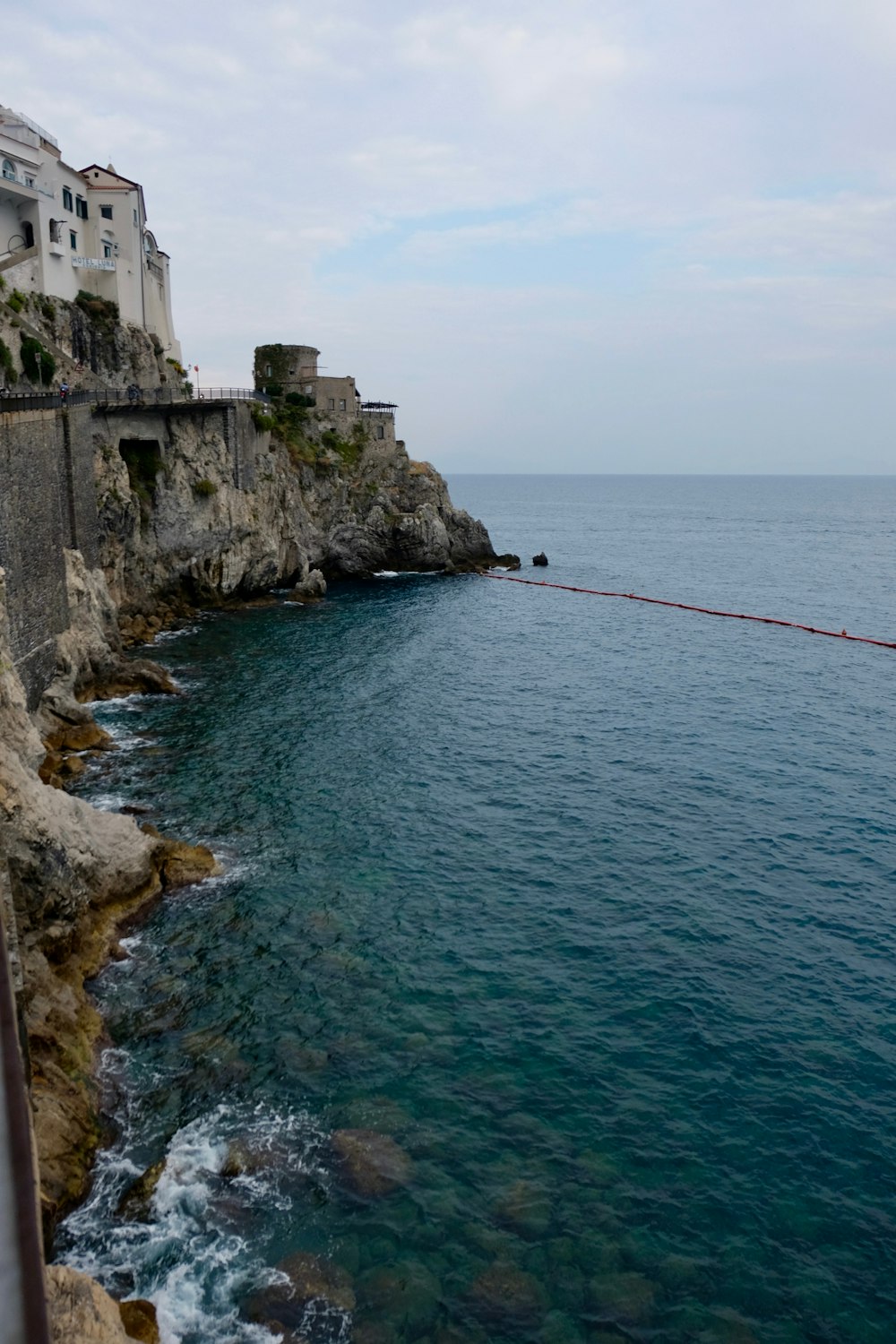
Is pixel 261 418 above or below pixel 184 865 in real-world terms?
above

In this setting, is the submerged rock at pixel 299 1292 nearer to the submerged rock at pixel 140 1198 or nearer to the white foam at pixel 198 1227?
the white foam at pixel 198 1227

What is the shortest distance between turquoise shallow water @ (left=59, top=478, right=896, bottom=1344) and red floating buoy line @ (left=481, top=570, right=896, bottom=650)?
19833 millimetres

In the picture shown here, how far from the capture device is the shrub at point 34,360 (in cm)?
5747

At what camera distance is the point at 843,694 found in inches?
2044

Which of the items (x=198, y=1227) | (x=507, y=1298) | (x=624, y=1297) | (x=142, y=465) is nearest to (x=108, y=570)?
(x=142, y=465)

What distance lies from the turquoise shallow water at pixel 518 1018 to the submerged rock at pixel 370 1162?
0.25 meters

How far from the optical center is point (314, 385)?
9525 centimetres

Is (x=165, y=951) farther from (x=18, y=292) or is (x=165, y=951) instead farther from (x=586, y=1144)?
(x=18, y=292)

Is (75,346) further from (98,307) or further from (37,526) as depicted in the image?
(37,526)

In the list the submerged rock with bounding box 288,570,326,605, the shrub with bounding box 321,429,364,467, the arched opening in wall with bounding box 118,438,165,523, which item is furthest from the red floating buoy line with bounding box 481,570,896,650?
the arched opening in wall with bounding box 118,438,165,523

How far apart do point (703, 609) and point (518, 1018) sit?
62.1m

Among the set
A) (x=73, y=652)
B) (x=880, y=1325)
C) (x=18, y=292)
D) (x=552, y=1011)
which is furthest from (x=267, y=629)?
(x=880, y=1325)

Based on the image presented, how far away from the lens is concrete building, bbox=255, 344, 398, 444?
313 feet

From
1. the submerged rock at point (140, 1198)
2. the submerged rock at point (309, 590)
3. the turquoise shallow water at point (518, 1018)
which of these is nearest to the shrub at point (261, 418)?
the submerged rock at point (309, 590)
